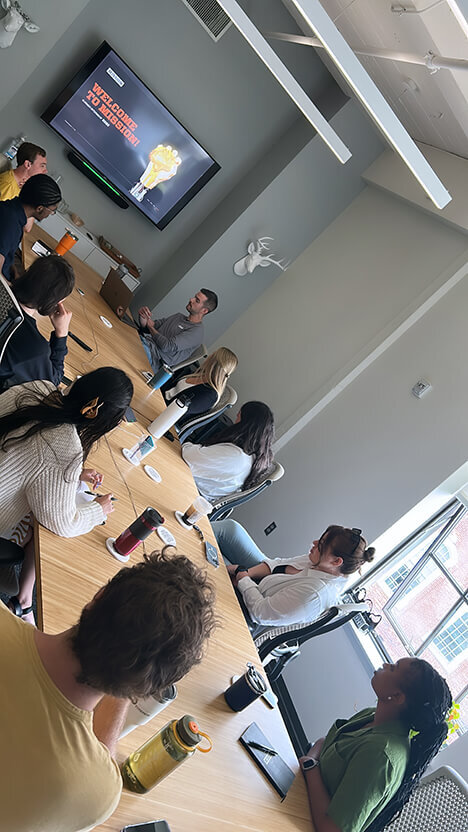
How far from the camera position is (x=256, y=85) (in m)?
5.07

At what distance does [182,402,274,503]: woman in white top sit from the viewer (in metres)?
3.16

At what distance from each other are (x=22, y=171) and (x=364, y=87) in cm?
243

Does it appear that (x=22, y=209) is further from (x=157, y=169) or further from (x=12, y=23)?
(x=157, y=169)

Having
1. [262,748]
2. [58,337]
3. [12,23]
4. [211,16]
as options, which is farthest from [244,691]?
[211,16]

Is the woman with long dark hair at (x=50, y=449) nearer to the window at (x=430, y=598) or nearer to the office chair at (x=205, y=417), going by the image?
the office chair at (x=205, y=417)

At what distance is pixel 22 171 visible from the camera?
12.1ft

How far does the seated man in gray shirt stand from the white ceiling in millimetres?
1895

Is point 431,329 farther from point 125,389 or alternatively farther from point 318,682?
point 125,389

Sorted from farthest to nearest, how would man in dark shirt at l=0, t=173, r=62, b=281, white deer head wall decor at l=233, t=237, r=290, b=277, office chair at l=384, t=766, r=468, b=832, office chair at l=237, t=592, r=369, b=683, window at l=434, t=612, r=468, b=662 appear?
white deer head wall decor at l=233, t=237, r=290, b=277 → window at l=434, t=612, r=468, b=662 → man in dark shirt at l=0, t=173, r=62, b=281 → office chair at l=237, t=592, r=369, b=683 → office chair at l=384, t=766, r=468, b=832

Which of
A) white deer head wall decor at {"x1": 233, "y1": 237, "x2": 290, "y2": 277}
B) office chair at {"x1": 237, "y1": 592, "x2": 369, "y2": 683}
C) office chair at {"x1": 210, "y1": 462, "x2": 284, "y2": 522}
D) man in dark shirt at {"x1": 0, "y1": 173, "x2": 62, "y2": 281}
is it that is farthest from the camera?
white deer head wall decor at {"x1": 233, "y1": 237, "x2": 290, "y2": 277}

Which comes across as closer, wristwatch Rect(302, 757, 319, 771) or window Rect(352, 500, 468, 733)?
wristwatch Rect(302, 757, 319, 771)

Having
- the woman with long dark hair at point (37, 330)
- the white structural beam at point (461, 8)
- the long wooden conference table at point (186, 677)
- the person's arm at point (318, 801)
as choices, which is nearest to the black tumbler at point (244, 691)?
the long wooden conference table at point (186, 677)

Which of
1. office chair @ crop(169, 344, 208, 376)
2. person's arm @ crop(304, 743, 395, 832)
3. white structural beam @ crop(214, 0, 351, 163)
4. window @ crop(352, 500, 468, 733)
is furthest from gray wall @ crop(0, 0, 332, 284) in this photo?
person's arm @ crop(304, 743, 395, 832)

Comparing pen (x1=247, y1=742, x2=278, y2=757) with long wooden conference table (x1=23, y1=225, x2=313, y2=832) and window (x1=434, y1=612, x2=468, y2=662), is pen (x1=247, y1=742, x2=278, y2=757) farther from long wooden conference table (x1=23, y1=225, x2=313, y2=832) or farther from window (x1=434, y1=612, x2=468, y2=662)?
window (x1=434, y1=612, x2=468, y2=662)
